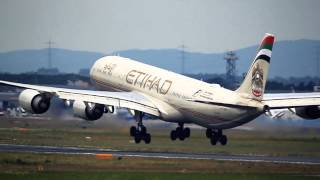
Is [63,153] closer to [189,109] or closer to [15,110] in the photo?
[189,109]

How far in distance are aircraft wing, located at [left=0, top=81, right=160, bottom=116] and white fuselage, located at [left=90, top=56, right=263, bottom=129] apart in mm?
929

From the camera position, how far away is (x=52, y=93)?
3014 inches

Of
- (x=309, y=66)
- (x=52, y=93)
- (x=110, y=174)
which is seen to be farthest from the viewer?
(x=309, y=66)

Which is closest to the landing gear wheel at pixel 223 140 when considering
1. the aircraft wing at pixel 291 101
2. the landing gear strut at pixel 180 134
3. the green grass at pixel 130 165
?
the landing gear strut at pixel 180 134

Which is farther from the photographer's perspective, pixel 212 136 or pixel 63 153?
pixel 212 136

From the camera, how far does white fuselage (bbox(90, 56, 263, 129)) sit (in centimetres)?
7144

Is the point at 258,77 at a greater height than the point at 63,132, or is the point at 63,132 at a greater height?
the point at 258,77

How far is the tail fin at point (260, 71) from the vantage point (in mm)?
69500

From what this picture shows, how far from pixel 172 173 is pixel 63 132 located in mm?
32280

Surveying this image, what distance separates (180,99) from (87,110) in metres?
6.81

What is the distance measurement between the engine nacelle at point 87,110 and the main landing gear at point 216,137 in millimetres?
8195

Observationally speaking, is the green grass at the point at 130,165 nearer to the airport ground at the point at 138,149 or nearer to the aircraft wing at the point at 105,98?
the airport ground at the point at 138,149

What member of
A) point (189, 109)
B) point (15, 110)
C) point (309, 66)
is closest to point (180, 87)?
point (189, 109)

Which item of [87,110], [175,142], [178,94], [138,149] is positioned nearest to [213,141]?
[175,142]
